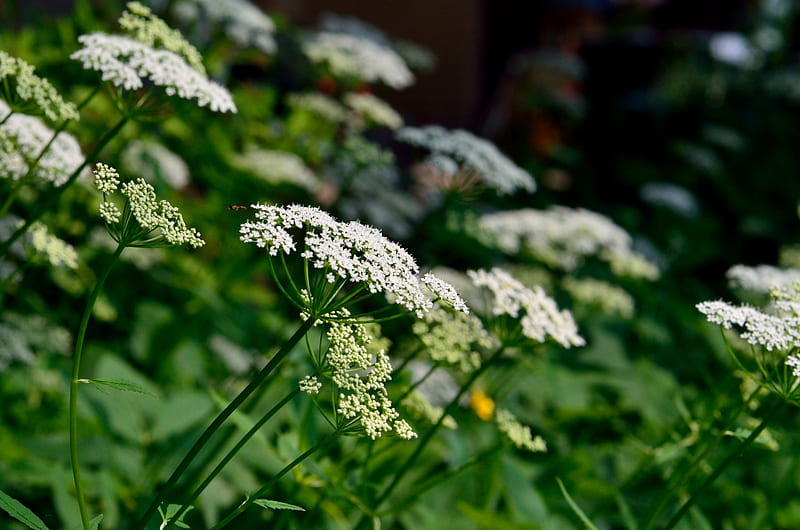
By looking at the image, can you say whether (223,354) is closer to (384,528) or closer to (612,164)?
(384,528)

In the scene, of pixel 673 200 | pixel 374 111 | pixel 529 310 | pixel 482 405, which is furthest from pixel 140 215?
pixel 673 200

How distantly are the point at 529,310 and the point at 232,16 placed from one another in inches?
128

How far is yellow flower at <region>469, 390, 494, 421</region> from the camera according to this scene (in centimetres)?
403

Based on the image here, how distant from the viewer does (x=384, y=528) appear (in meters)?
3.43

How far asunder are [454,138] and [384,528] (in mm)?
1948

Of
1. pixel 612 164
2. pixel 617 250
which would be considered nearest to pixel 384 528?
pixel 617 250

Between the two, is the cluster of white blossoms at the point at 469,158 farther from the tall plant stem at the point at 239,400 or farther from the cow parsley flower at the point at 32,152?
the tall plant stem at the point at 239,400

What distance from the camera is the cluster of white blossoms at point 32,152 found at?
2734 mm

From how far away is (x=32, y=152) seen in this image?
2801 millimetres

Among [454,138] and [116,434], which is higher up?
[454,138]

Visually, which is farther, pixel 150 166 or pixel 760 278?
pixel 150 166

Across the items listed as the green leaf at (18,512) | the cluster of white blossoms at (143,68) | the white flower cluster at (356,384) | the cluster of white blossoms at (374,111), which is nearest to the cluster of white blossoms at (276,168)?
the cluster of white blossoms at (374,111)

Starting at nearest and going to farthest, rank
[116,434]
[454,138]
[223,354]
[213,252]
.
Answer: [116,434] < [454,138] < [223,354] < [213,252]

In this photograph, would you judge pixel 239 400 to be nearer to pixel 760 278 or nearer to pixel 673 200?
pixel 760 278
